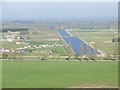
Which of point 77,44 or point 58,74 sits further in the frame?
point 77,44

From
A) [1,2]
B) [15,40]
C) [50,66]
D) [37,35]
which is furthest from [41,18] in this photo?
[1,2]

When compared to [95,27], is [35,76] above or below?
below

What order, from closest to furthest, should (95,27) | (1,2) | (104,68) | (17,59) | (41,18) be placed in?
1. (1,2)
2. (104,68)
3. (17,59)
4. (95,27)
5. (41,18)

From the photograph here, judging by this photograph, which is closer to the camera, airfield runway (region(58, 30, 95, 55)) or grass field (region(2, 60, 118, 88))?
grass field (region(2, 60, 118, 88))

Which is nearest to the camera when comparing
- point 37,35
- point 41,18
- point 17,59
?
point 17,59

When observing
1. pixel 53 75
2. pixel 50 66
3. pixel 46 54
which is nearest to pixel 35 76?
pixel 53 75

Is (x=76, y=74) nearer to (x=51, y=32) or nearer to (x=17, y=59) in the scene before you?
(x=17, y=59)

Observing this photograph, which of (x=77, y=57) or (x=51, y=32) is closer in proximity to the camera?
(x=77, y=57)

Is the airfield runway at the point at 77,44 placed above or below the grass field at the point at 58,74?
above

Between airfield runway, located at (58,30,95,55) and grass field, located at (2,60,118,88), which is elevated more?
airfield runway, located at (58,30,95,55)

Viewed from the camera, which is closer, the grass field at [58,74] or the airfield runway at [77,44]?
the grass field at [58,74]

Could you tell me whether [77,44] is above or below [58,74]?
above
